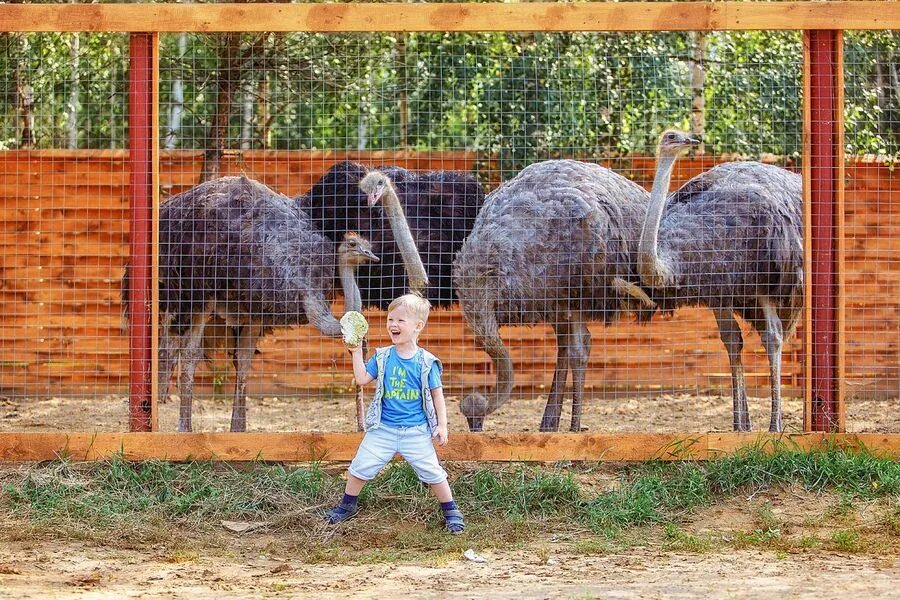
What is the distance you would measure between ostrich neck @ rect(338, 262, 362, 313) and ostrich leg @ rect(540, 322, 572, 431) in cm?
134

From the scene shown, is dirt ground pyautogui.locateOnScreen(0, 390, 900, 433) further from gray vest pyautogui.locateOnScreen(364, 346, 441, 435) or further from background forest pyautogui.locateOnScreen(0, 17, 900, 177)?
gray vest pyautogui.locateOnScreen(364, 346, 441, 435)

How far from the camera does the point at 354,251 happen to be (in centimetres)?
724

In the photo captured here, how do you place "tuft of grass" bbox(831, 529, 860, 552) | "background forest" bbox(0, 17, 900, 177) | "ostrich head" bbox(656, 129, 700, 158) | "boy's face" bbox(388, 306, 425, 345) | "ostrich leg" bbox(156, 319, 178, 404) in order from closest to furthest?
1. "tuft of grass" bbox(831, 529, 860, 552)
2. "boy's face" bbox(388, 306, 425, 345)
3. "ostrich head" bbox(656, 129, 700, 158)
4. "ostrich leg" bbox(156, 319, 178, 404)
5. "background forest" bbox(0, 17, 900, 177)

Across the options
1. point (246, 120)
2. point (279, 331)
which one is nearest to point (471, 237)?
point (279, 331)

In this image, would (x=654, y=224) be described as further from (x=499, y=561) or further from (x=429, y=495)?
(x=499, y=561)

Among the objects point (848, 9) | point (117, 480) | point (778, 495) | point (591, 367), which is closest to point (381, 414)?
point (117, 480)

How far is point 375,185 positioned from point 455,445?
6.39ft

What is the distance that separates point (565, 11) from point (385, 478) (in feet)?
8.74

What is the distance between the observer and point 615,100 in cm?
1018

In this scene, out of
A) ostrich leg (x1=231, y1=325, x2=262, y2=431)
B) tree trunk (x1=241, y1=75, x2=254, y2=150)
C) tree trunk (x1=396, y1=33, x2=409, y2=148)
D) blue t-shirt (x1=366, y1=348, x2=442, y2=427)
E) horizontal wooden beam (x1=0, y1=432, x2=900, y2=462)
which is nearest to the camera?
blue t-shirt (x1=366, y1=348, x2=442, y2=427)

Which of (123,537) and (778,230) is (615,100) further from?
(123,537)

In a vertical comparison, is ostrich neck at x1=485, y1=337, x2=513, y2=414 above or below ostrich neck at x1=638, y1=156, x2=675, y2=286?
below

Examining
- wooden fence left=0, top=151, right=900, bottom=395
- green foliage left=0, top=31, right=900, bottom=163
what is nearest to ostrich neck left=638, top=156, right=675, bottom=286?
green foliage left=0, top=31, right=900, bottom=163

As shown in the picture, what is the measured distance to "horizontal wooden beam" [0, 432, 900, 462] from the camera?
605cm
